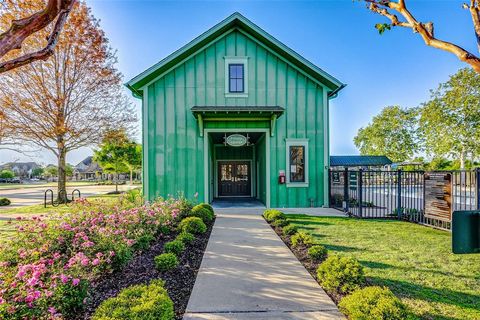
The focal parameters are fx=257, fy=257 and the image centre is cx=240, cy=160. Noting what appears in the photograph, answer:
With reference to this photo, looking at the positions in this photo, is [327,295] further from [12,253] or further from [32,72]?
[32,72]

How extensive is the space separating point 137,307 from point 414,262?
5.11 meters

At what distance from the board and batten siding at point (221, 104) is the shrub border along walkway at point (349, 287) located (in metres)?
6.27

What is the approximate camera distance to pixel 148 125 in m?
11.5

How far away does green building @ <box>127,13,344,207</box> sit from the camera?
11555 millimetres

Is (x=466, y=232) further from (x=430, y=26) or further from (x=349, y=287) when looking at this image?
(x=430, y=26)

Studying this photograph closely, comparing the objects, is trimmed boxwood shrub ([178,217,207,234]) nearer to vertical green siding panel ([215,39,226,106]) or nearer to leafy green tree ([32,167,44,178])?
vertical green siding panel ([215,39,226,106])

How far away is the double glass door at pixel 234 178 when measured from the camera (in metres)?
17.1

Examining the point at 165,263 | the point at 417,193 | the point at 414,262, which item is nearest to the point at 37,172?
the point at 165,263

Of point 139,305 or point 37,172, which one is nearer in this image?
point 139,305

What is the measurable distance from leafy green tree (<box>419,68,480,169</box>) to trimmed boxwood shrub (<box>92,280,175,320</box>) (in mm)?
36166

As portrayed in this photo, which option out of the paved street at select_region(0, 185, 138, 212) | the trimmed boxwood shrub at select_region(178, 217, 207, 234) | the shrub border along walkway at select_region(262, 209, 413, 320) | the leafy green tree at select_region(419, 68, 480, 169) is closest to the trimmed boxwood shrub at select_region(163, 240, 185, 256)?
the trimmed boxwood shrub at select_region(178, 217, 207, 234)

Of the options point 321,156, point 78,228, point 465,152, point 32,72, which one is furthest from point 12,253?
point 465,152

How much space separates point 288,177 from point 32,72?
1629 centimetres

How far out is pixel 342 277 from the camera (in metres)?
3.72
